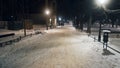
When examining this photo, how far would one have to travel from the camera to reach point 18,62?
10641 mm

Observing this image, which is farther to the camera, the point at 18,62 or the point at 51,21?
the point at 51,21

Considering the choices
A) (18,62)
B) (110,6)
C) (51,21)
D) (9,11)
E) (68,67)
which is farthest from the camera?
(51,21)

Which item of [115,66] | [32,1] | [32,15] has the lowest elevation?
[115,66]

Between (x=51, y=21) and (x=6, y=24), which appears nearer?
(x=6, y=24)

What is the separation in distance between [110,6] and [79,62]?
34.8 metres

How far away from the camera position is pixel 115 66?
9805mm

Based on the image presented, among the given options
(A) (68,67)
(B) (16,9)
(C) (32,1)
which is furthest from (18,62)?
(C) (32,1)

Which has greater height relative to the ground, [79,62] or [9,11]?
[9,11]

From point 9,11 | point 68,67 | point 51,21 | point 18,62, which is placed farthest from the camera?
point 51,21

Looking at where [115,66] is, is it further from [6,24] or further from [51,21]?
[51,21]

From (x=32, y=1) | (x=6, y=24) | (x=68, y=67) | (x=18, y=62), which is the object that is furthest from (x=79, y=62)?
(x=32, y=1)

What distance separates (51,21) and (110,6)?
18.3 m

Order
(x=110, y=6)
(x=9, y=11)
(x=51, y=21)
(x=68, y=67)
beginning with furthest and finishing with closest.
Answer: (x=51, y=21)
(x=9, y=11)
(x=110, y=6)
(x=68, y=67)

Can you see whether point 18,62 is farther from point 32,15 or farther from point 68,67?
point 32,15
